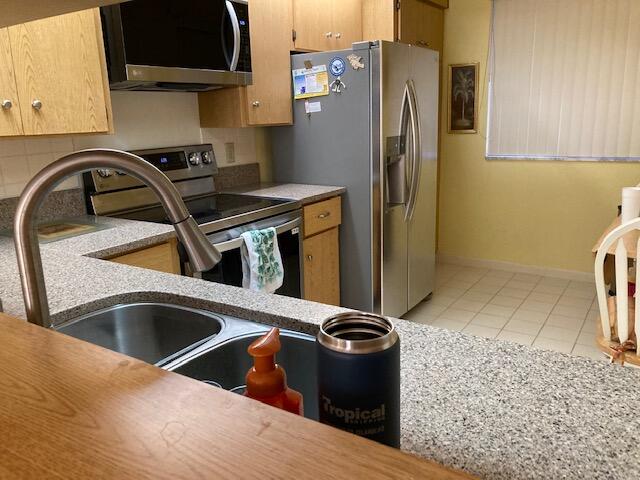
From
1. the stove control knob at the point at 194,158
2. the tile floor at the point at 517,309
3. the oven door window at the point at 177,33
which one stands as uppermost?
the oven door window at the point at 177,33

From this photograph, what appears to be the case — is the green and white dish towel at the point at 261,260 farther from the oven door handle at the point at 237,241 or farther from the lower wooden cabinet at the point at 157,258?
the lower wooden cabinet at the point at 157,258

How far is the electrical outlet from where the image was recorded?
3.31 metres

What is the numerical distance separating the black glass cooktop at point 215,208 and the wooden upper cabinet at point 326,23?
1.04m

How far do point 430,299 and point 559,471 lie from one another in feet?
11.0

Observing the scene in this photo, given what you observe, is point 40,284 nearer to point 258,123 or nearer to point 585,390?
point 585,390

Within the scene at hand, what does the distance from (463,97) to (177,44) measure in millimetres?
2739

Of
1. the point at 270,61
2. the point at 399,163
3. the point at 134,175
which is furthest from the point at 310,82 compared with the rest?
the point at 134,175

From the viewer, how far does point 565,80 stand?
393cm

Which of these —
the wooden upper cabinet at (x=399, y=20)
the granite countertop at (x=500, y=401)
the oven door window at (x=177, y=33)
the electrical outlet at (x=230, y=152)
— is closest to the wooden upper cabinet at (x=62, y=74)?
the oven door window at (x=177, y=33)

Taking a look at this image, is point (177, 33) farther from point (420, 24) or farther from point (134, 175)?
point (420, 24)

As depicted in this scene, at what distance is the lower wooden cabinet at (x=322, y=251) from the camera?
Answer: 299 centimetres

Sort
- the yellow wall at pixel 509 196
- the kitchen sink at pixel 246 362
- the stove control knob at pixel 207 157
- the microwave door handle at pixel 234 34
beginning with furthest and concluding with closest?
the yellow wall at pixel 509 196 → the stove control knob at pixel 207 157 → the microwave door handle at pixel 234 34 → the kitchen sink at pixel 246 362

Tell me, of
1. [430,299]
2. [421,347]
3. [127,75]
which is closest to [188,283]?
[421,347]

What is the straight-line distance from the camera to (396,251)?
10.8 ft
